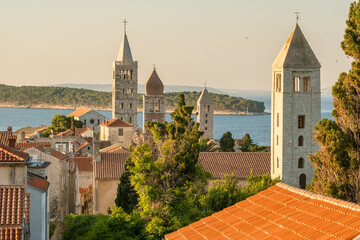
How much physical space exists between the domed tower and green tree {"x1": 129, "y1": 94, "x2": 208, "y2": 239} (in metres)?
66.3

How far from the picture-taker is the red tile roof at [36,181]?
78.6 feet

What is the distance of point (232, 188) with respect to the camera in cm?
3972

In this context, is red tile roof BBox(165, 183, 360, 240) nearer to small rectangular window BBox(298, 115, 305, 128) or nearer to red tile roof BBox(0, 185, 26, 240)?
red tile roof BBox(0, 185, 26, 240)

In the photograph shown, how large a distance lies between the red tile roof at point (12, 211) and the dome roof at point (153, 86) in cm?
8642

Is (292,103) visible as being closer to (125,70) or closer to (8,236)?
(8,236)

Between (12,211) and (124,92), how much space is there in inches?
3605

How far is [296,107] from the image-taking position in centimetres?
5947

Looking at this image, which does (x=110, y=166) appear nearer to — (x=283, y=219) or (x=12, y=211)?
(x=12, y=211)

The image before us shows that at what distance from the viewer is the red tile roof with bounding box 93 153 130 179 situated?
47.8 m

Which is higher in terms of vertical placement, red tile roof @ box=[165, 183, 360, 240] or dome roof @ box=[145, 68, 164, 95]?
dome roof @ box=[145, 68, 164, 95]

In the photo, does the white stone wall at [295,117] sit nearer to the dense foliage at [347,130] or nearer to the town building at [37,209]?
the town building at [37,209]

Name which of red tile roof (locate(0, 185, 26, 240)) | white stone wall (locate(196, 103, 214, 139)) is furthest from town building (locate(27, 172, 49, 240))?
white stone wall (locate(196, 103, 214, 139))

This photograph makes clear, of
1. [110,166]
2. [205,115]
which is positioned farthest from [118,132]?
[110,166]

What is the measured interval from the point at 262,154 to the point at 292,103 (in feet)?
16.8
